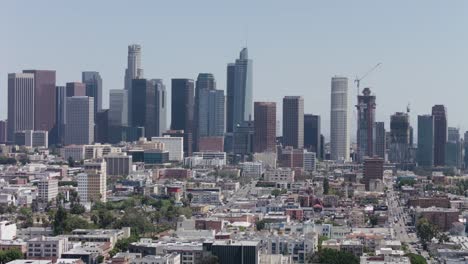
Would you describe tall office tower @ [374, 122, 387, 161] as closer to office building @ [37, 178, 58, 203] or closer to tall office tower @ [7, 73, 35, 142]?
tall office tower @ [7, 73, 35, 142]

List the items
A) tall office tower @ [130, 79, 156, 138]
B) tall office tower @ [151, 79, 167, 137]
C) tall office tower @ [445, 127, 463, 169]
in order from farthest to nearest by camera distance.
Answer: tall office tower @ [151, 79, 167, 137], tall office tower @ [130, 79, 156, 138], tall office tower @ [445, 127, 463, 169]

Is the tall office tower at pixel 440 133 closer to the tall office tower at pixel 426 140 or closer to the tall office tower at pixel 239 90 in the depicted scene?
the tall office tower at pixel 426 140

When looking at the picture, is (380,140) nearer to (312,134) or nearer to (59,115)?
(312,134)

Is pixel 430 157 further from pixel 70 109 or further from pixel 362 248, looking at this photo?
pixel 362 248

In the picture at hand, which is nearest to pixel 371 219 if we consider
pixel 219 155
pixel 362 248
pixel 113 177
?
pixel 362 248

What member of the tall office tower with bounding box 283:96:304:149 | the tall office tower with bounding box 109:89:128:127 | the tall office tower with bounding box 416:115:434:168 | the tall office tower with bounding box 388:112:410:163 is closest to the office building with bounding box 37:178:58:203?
the tall office tower with bounding box 388:112:410:163

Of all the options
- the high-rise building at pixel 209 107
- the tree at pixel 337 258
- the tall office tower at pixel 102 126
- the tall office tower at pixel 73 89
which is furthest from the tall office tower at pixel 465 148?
the tree at pixel 337 258
